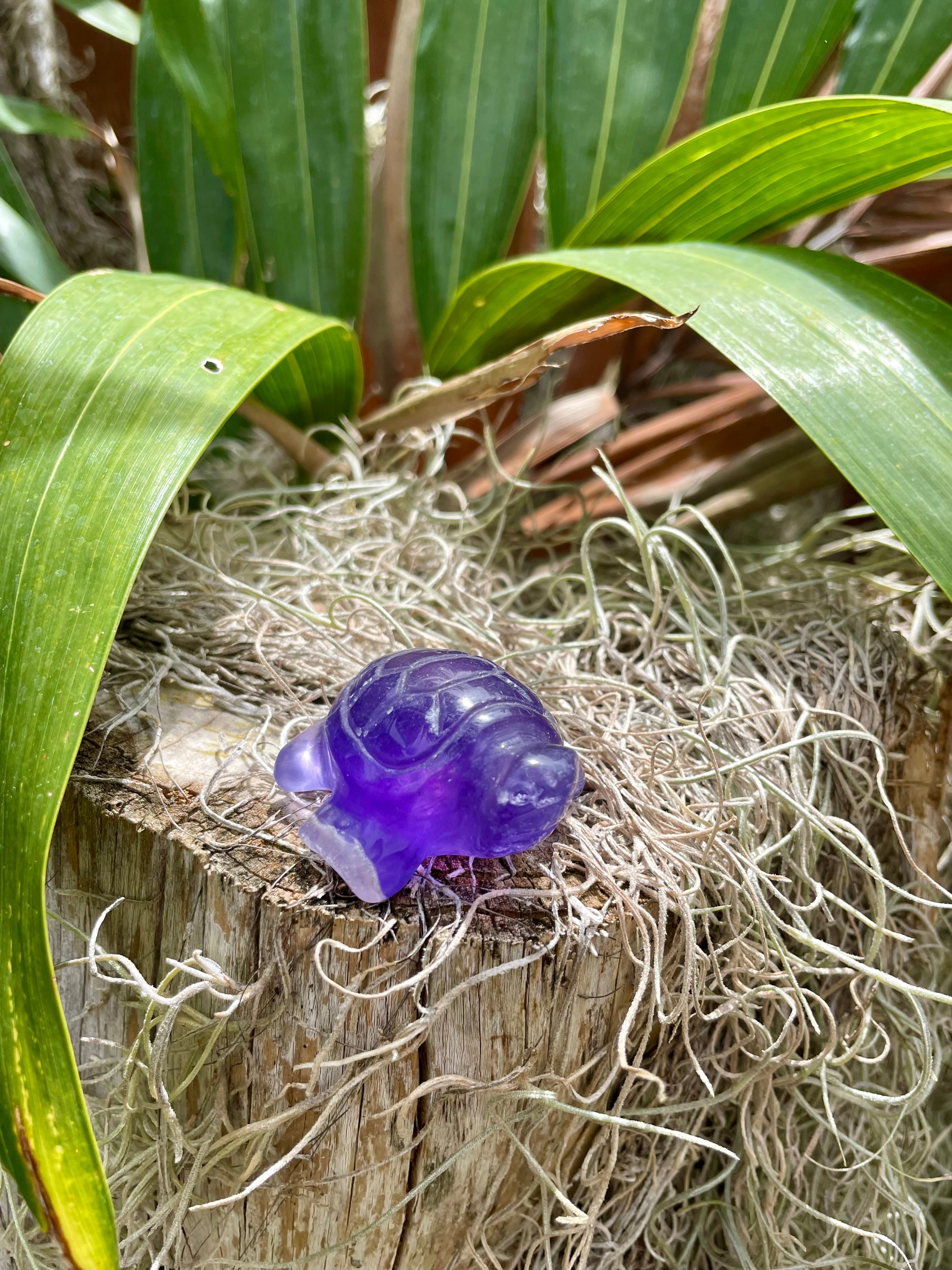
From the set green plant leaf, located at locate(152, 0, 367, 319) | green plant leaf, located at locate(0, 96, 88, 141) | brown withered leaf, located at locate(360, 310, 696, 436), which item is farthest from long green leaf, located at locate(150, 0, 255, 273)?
brown withered leaf, located at locate(360, 310, 696, 436)

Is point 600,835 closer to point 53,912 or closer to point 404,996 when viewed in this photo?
point 404,996

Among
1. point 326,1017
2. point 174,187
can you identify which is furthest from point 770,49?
point 326,1017

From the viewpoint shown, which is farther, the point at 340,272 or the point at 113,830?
the point at 340,272

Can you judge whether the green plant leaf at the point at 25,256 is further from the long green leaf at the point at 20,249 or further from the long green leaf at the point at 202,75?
the long green leaf at the point at 202,75

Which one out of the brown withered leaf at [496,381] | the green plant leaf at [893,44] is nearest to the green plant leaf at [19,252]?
the brown withered leaf at [496,381]

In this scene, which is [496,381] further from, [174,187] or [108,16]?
[108,16]

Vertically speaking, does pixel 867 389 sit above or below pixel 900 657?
above

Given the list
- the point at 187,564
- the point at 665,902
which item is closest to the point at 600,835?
the point at 665,902

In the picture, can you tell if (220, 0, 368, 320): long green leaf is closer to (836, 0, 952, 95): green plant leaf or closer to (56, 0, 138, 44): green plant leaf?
(56, 0, 138, 44): green plant leaf
